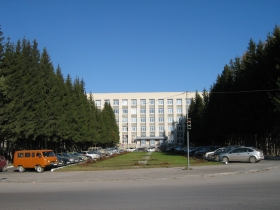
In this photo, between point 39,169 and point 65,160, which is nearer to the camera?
point 39,169

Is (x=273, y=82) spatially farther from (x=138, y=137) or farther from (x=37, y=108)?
(x=138, y=137)

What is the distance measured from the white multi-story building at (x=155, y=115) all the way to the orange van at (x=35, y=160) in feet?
349

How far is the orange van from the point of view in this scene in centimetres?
3369

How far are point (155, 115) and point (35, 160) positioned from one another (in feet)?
358

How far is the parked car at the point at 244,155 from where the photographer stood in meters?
35.5

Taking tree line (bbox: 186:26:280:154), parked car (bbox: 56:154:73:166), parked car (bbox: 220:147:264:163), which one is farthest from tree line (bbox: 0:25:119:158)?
tree line (bbox: 186:26:280:154)

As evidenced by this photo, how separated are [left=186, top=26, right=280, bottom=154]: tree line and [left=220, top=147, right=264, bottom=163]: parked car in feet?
25.7

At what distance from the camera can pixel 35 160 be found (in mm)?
34062

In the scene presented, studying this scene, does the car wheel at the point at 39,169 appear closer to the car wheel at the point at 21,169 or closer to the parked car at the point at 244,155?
the car wheel at the point at 21,169

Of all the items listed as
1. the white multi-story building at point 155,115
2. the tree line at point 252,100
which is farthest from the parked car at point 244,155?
the white multi-story building at point 155,115

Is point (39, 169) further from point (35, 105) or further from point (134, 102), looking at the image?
point (134, 102)

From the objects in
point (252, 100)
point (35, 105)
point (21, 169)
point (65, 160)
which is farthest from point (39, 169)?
point (252, 100)

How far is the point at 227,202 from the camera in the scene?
12.1 meters

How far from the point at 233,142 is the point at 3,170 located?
53545mm
